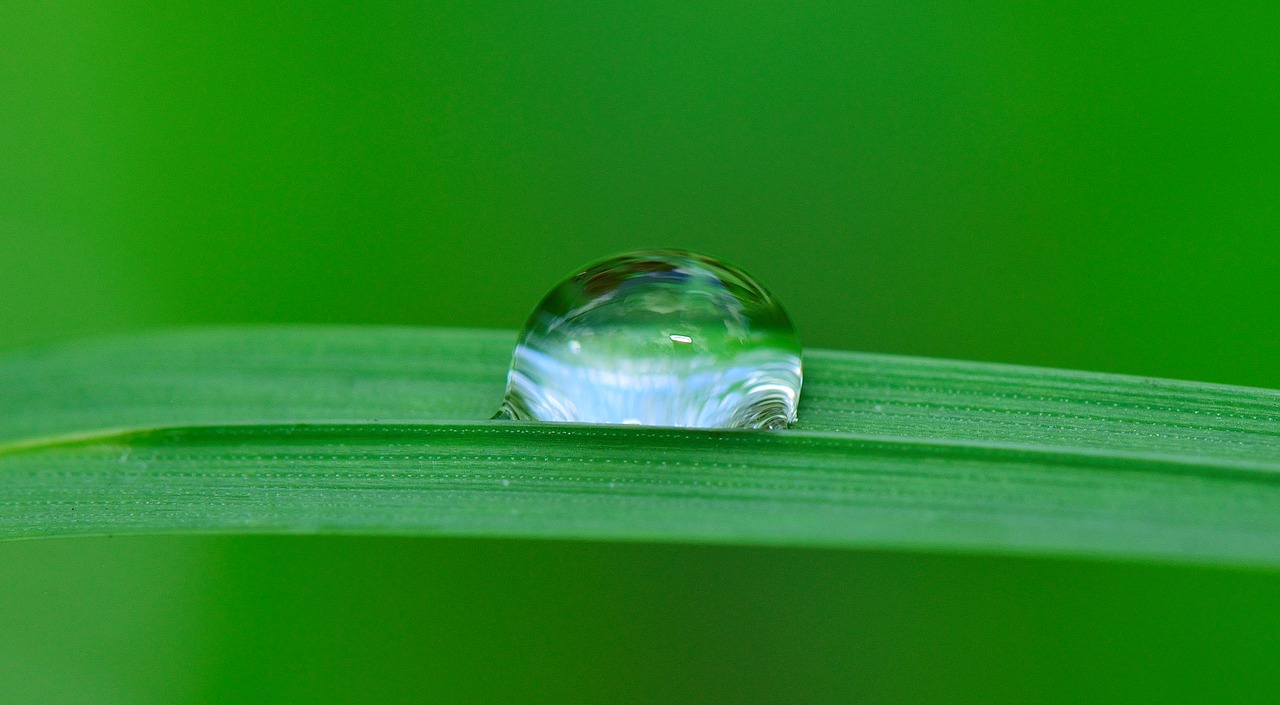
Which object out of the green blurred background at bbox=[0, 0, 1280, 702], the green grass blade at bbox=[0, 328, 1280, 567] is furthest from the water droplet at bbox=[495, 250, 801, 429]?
the green blurred background at bbox=[0, 0, 1280, 702]

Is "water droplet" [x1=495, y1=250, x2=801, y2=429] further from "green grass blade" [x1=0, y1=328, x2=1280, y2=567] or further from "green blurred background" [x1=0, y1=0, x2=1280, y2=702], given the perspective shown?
"green blurred background" [x1=0, y1=0, x2=1280, y2=702]

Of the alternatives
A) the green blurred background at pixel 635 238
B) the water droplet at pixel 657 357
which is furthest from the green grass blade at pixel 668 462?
the green blurred background at pixel 635 238

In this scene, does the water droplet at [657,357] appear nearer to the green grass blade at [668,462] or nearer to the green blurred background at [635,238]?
the green grass blade at [668,462]

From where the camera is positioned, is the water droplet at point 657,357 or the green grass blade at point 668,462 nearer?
the green grass blade at point 668,462

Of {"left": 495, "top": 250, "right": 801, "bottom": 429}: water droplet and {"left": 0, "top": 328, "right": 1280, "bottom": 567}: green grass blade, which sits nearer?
{"left": 0, "top": 328, "right": 1280, "bottom": 567}: green grass blade

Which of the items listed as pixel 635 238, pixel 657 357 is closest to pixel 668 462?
pixel 657 357
